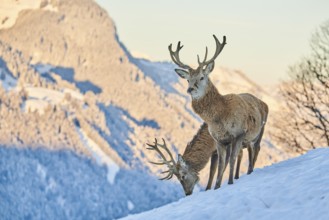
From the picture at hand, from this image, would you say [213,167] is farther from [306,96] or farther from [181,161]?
[306,96]

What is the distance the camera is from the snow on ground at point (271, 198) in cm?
1018

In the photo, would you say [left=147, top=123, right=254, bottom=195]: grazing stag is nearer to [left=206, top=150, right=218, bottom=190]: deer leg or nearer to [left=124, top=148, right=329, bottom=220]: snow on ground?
[left=206, top=150, right=218, bottom=190]: deer leg

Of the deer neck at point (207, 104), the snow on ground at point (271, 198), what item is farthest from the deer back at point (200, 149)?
the deer neck at point (207, 104)

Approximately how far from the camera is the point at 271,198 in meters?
11.0

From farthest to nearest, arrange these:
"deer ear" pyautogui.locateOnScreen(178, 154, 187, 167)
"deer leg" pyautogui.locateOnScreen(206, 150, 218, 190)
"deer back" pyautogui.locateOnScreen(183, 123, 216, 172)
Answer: "deer ear" pyautogui.locateOnScreen(178, 154, 187, 167)
"deer back" pyautogui.locateOnScreen(183, 123, 216, 172)
"deer leg" pyautogui.locateOnScreen(206, 150, 218, 190)

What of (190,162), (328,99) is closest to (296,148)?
(328,99)

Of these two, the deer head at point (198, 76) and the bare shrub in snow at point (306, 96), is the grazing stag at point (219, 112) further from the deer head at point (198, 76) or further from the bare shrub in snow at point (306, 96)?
the bare shrub in snow at point (306, 96)

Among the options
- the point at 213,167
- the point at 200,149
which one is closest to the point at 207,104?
the point at 213,167

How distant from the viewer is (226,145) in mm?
13375

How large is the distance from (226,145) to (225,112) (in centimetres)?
72

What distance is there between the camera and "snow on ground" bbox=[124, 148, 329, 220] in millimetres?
10180

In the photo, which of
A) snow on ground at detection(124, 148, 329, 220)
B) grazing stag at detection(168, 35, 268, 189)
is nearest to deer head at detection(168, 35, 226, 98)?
grazing stag at detection(168, 35, 268, 189)

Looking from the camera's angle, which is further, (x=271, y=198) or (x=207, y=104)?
(x=207, y=104)

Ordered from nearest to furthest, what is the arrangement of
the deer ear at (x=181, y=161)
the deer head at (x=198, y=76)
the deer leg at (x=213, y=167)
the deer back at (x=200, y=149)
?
the deer head at (x=198, y=76)
the deer leg at (x=213, y=167)
the deer back at (x=200, y=149)
the deer ear at (x=181, y=161)
